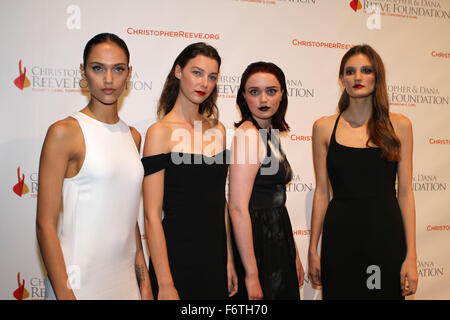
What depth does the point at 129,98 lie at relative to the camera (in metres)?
3.07

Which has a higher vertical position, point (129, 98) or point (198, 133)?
point (129, 98)

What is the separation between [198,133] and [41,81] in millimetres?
1596

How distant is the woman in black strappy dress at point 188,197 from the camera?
1.96m

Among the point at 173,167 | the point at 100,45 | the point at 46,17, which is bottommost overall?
the point at 173,167

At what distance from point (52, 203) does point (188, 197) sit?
71 centimetres

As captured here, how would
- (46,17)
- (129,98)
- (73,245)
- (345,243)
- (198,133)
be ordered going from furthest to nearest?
(129,98)
(46,17)
(345,243)
(198,133)
(73,245)

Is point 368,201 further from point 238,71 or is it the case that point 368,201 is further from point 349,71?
point 238,71

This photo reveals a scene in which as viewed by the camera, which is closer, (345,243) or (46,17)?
(345,243)

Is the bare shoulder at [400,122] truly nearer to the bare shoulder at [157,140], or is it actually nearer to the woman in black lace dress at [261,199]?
the woman in black lace dress at [261,199]

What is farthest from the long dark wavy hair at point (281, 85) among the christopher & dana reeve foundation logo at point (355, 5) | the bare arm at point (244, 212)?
the christopher & dana reeve foundation logo at point (355, 5)

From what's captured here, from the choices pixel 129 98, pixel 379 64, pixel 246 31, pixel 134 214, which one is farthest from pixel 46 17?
pixel 379 64

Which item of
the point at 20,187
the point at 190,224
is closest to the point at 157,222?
the point at 190,224

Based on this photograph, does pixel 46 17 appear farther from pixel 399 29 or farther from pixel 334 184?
pixel 399 29

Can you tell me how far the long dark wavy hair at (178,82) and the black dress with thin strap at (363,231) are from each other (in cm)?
94
